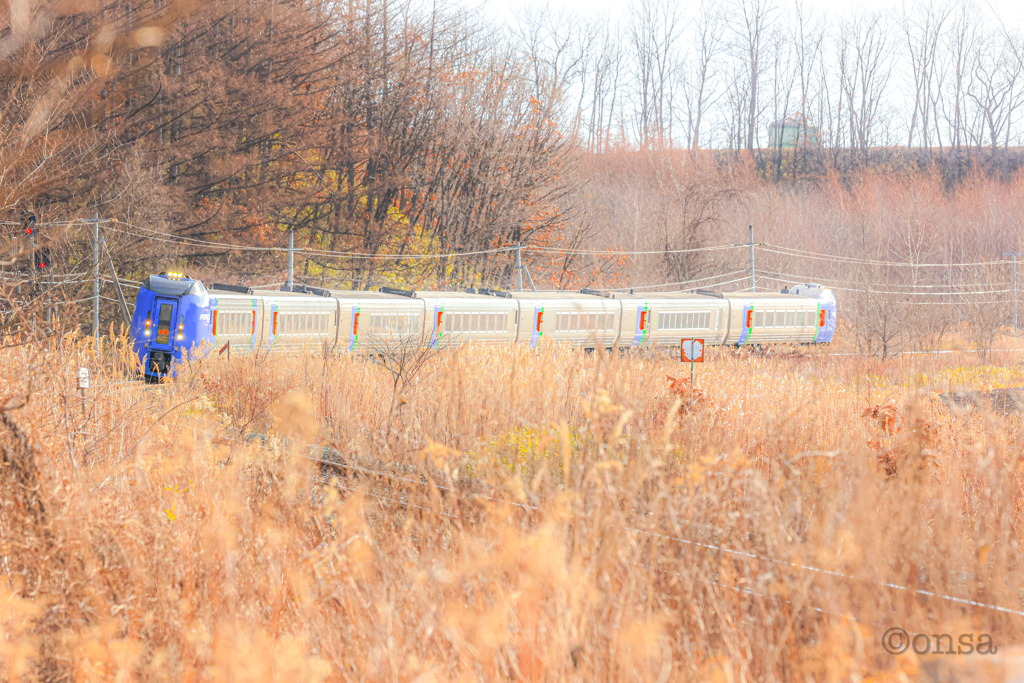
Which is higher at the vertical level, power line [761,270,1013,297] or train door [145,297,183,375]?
power line [761,270,1013,297]

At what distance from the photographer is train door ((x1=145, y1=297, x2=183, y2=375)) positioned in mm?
19062

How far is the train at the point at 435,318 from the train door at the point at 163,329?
2 centimetres

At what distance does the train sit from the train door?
0.9 inches

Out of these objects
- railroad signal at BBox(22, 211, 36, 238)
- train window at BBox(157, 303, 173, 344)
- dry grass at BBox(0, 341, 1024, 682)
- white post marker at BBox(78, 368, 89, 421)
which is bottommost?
dry grass at BBox(0, 341, 1024, 682)

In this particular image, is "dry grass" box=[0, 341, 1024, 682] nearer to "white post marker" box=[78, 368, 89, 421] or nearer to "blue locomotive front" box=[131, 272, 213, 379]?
"white post marker" box=[78, 368, 89, 421]

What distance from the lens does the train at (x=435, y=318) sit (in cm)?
1900

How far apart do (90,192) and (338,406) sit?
68.7 feet

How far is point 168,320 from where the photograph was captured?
1916cm

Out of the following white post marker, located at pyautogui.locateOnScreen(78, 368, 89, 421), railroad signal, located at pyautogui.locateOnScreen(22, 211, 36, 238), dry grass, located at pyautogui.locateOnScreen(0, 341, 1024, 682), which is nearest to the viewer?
dry grass, located at pyautogui.locateOnScreen(0, 341, 1024, 682)

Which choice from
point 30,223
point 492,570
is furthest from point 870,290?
point 492,570

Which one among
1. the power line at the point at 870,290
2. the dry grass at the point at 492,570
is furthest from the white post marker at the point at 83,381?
the power line at the point at 870,290

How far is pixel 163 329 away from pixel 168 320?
0.29 meters

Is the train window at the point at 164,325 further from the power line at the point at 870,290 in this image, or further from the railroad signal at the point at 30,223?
the power line at the point at 870,290

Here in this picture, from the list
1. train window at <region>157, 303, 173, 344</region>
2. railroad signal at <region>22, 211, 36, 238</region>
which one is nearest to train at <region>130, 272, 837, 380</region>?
train window at <region>157, 303, 173, 344</region>
